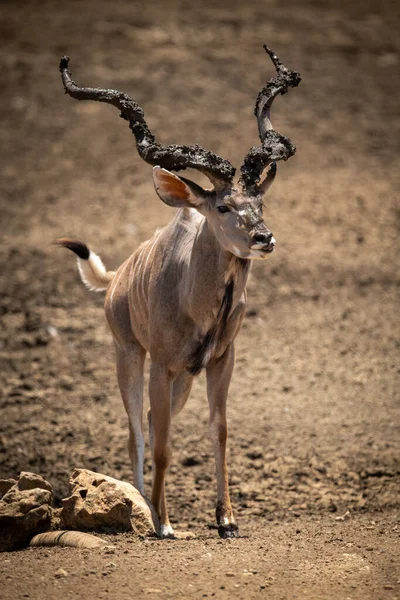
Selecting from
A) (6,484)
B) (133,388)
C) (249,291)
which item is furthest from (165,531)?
(249,291)

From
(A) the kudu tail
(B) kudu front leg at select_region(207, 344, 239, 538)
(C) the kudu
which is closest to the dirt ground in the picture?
(B) kudu front leg at select_region(207, 344, 239, 538)

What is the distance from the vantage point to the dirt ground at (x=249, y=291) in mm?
5996

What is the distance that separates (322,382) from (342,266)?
2889mm

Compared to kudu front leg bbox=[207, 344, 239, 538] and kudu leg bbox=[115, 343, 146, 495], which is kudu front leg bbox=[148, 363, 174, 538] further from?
kudu leg bbox=[115, 343, 146, 495]

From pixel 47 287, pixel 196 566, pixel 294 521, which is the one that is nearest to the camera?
pixel 196 566

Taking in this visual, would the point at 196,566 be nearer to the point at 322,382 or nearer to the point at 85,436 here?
the point at 85,436

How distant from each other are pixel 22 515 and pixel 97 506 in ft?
1.57

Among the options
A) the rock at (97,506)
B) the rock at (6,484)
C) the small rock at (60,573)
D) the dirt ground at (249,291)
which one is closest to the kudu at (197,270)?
the rock at (97,506)

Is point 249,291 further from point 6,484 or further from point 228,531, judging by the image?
point 6,484

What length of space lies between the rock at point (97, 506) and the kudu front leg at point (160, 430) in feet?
1.14

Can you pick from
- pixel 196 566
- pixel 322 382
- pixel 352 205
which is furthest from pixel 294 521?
pixel 352 205

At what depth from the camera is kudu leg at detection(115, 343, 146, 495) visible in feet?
25.0

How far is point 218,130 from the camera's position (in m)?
16.9

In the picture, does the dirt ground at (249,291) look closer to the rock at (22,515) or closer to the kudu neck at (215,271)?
the rock at (22,515)
